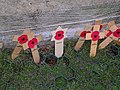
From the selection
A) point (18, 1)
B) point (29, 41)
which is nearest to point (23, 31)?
point (29, 41)

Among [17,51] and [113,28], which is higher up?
[113,28]

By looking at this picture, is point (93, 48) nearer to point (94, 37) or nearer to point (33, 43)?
point (94, 37)

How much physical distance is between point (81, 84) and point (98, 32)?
0.48m

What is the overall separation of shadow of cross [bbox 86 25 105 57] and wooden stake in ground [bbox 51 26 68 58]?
220 mm

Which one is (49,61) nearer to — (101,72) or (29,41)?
(29,41)

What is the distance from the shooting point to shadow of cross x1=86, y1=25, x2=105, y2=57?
2.78 m

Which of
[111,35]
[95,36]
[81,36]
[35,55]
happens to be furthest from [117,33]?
[35,55]

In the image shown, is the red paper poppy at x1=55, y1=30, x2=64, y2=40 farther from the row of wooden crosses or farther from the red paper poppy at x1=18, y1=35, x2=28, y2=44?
the red paper poppy at x1=18, y1=35, x2=28, y2=44

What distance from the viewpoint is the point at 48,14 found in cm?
272

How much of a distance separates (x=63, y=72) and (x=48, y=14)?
1.66ft

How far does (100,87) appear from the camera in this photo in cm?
267

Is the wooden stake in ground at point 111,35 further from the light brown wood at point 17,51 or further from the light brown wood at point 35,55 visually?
the light brown wood at point 17,51

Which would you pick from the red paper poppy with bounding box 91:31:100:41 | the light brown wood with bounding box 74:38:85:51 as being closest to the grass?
the light brown wood with bounding box 74:38:85:51

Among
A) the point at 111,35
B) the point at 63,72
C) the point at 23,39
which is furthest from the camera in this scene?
the point at 111,35
